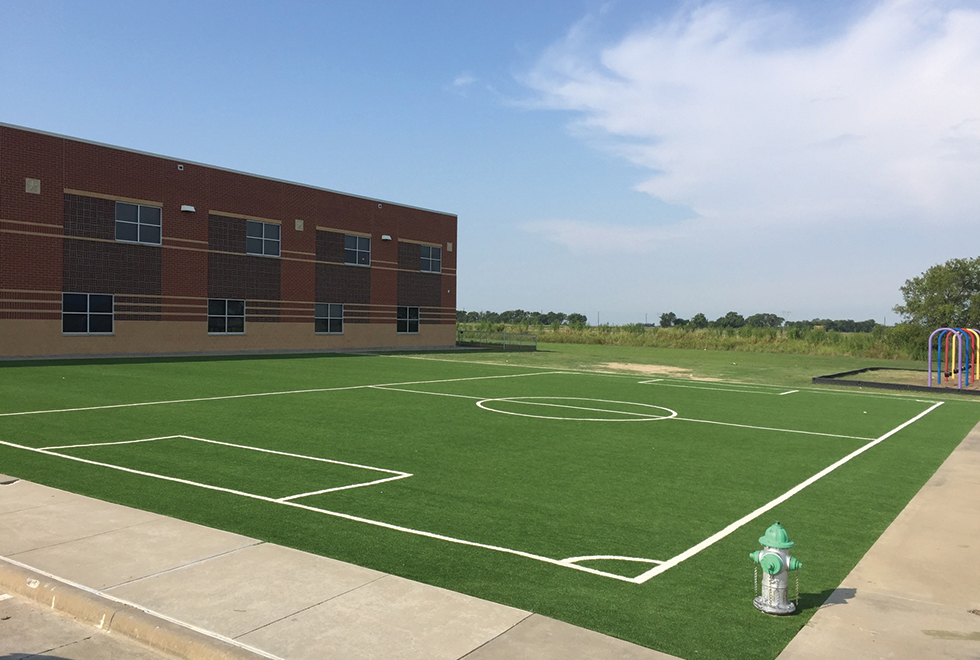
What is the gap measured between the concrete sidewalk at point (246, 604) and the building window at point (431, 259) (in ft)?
156

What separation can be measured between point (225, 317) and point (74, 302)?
8.14 meters

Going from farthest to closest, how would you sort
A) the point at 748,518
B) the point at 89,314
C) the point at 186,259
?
the point at 186,259 → the point at 89,314 → the point at 748,518

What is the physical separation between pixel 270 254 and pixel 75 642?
1587 inches

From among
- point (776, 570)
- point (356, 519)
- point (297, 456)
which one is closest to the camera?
point (776, 570)

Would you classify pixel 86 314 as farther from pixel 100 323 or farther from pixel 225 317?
pixel 225 317

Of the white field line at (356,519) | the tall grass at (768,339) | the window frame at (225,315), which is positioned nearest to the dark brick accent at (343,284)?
the window frame at (225,315)

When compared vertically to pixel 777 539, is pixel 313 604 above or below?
below

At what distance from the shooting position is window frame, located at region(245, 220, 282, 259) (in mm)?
42000

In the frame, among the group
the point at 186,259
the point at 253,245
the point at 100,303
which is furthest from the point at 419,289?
the point at 100,303

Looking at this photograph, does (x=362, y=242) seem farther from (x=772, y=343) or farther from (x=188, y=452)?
(x=188, y=452)

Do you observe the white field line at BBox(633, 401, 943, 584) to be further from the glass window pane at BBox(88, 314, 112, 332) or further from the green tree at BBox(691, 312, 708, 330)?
the green tree at BBox(691, 312, 708, 330)

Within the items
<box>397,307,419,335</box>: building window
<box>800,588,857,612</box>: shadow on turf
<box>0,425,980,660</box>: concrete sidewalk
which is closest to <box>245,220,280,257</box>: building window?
<box>397,307,419,335</box>: building window

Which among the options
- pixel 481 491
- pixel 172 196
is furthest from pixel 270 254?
pixel 481 491

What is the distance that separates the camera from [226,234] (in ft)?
133
